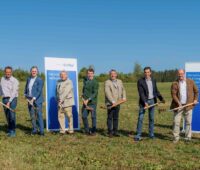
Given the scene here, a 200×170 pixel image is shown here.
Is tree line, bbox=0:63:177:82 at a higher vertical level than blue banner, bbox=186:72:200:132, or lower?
higher

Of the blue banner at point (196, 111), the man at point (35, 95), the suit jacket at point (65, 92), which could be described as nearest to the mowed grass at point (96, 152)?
the blue banner at point (196, 111)

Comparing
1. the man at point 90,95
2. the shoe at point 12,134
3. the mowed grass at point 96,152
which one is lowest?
the mowed grass at point 96,152

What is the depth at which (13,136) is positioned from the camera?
12.7m

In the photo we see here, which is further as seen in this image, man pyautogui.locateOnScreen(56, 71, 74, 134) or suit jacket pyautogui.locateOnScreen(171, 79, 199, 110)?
man pyautogui.locateOnScreen(56, 71, 74, 134)

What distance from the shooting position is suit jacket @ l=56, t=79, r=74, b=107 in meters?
13.2

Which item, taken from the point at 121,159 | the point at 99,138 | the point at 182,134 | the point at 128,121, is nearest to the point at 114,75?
the point at 99,138

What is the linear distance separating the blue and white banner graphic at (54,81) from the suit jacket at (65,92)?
17.9 inches

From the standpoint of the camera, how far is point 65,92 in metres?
13.2

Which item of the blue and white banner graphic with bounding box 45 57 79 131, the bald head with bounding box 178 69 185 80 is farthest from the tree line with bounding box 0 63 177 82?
the bald head with bounding box 178 69 185 80

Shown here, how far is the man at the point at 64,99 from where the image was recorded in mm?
13180

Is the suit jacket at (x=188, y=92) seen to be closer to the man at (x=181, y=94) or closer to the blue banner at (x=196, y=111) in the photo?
the man at (x=181, y=94)

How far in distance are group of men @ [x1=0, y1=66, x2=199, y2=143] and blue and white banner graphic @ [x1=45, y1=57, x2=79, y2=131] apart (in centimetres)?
44

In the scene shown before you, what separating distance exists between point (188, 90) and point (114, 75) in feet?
7.92

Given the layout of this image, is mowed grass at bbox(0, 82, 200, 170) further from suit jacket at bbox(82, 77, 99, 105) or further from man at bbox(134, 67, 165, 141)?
suit jacket at bbox(82, 77, 99, 105)
